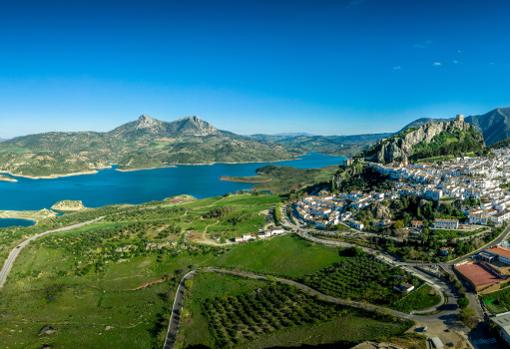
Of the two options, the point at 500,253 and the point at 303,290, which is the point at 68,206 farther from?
the point at 500,253

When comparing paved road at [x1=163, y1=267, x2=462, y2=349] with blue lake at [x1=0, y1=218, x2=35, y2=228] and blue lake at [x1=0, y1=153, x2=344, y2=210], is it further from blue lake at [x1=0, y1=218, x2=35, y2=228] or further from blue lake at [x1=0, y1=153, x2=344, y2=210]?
blue lake at [x1=0, y1=153, x2=344, y2=210]

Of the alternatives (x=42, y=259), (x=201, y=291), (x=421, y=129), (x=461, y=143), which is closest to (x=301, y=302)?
(x=201, y=291)

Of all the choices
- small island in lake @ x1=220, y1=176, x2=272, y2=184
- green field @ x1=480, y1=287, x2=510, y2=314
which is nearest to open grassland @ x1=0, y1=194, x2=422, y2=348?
green field @ x1=480, y1=287, x2=510, y2=314

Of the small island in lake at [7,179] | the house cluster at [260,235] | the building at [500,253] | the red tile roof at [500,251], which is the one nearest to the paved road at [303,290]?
the house cluster at [260,235]

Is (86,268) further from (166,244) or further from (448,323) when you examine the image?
(448,323)

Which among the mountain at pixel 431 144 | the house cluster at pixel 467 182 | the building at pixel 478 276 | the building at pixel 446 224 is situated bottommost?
the building at pixel 478 276

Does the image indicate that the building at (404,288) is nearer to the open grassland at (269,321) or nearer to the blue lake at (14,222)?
the open grassland at (269,321)
